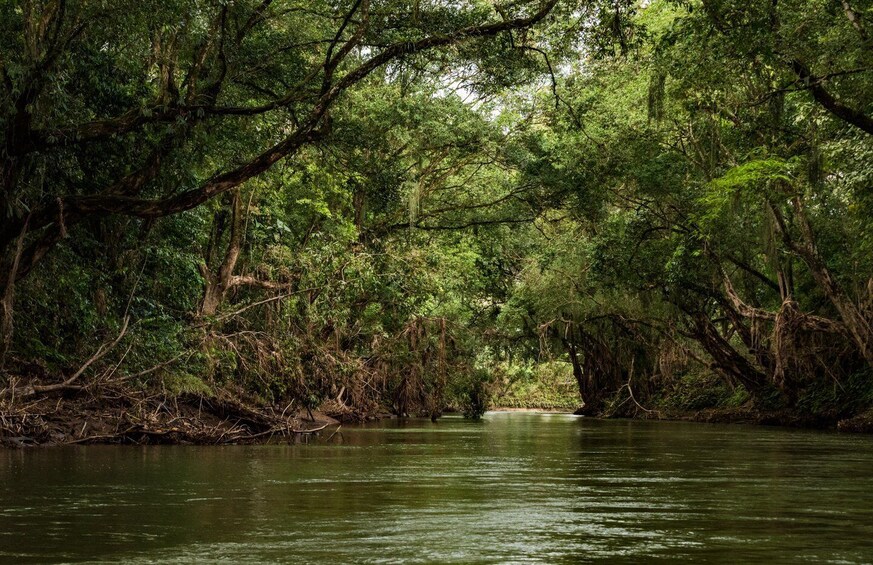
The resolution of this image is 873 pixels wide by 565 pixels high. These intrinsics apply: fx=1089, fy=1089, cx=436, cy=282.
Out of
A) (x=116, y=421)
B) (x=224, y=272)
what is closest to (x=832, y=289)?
(x=224, y=272)

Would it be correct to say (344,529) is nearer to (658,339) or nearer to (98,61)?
(98,61)

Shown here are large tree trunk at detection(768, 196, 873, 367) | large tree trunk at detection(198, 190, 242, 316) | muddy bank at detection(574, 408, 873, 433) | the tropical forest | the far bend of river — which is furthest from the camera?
muddy bank at detection(574, 408, 873, 433)

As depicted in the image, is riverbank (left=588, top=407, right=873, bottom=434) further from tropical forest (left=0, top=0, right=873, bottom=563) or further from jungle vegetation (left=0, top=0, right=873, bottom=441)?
jungle vegetation (left=0, top=0, right=873, bottom=441)

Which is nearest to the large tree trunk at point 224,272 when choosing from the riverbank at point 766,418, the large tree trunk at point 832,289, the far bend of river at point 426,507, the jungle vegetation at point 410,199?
the jungle vegetation at point 410,199

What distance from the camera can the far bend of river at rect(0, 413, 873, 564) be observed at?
21.2 feet

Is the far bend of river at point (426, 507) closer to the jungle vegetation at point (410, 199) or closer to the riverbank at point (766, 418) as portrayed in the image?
the jungle vegetation at point (410, 199)

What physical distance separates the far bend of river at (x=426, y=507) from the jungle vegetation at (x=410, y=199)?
3.02 metres

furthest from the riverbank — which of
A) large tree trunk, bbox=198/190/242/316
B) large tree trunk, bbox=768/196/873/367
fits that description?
large tree trunk, bbox=198/190/242/316

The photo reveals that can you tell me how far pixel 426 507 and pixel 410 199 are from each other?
72.3 feet

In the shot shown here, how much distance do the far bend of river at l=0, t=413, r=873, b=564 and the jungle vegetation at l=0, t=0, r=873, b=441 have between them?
302 cm

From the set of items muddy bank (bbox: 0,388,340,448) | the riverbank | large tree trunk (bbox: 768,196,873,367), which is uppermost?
large tree trunk (bbox: 768,196,873,367)

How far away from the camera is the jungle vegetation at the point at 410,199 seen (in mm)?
14961

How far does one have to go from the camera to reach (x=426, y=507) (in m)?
9.01

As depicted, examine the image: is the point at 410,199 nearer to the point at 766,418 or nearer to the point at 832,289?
the point at 832,289
